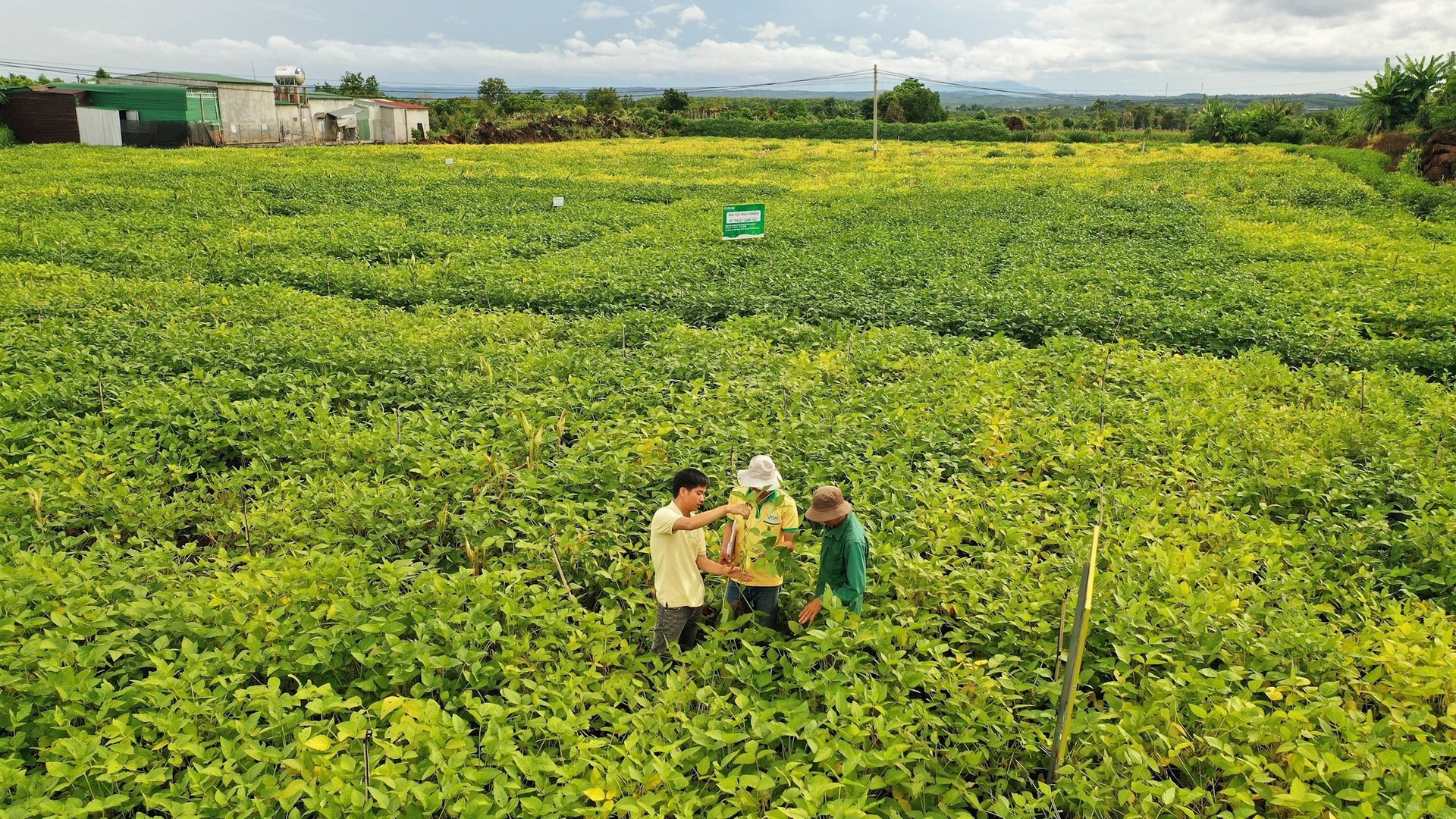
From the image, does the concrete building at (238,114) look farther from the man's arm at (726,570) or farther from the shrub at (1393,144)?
the shrub at (1393,144)

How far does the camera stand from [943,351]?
9680 mm

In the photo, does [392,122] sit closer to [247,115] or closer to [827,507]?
[247,115]

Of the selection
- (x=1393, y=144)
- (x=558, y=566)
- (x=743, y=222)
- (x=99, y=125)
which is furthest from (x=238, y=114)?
(x=1393, y=144)

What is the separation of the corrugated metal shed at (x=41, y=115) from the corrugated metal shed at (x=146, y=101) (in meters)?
2.62

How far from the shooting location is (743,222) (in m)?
17.2

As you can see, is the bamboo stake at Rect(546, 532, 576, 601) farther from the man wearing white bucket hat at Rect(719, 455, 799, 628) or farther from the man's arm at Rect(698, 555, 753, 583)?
the man wearing white bucket hat at Rect(719, 455, 799, 628)

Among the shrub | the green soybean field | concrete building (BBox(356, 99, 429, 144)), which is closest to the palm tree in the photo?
the shrub

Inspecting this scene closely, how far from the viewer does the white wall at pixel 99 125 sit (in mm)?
46984

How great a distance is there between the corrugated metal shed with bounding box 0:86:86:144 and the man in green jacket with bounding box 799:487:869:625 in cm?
5786

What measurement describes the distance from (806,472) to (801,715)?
2.72m

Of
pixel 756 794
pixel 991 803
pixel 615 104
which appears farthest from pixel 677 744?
pixel 615 104

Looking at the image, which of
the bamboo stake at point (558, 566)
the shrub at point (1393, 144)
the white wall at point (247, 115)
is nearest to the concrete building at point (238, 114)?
the white wall at point (247, 115)

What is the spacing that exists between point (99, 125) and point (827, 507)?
5876cm

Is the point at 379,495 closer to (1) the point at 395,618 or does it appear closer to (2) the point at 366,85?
(1) the point at 395,618
